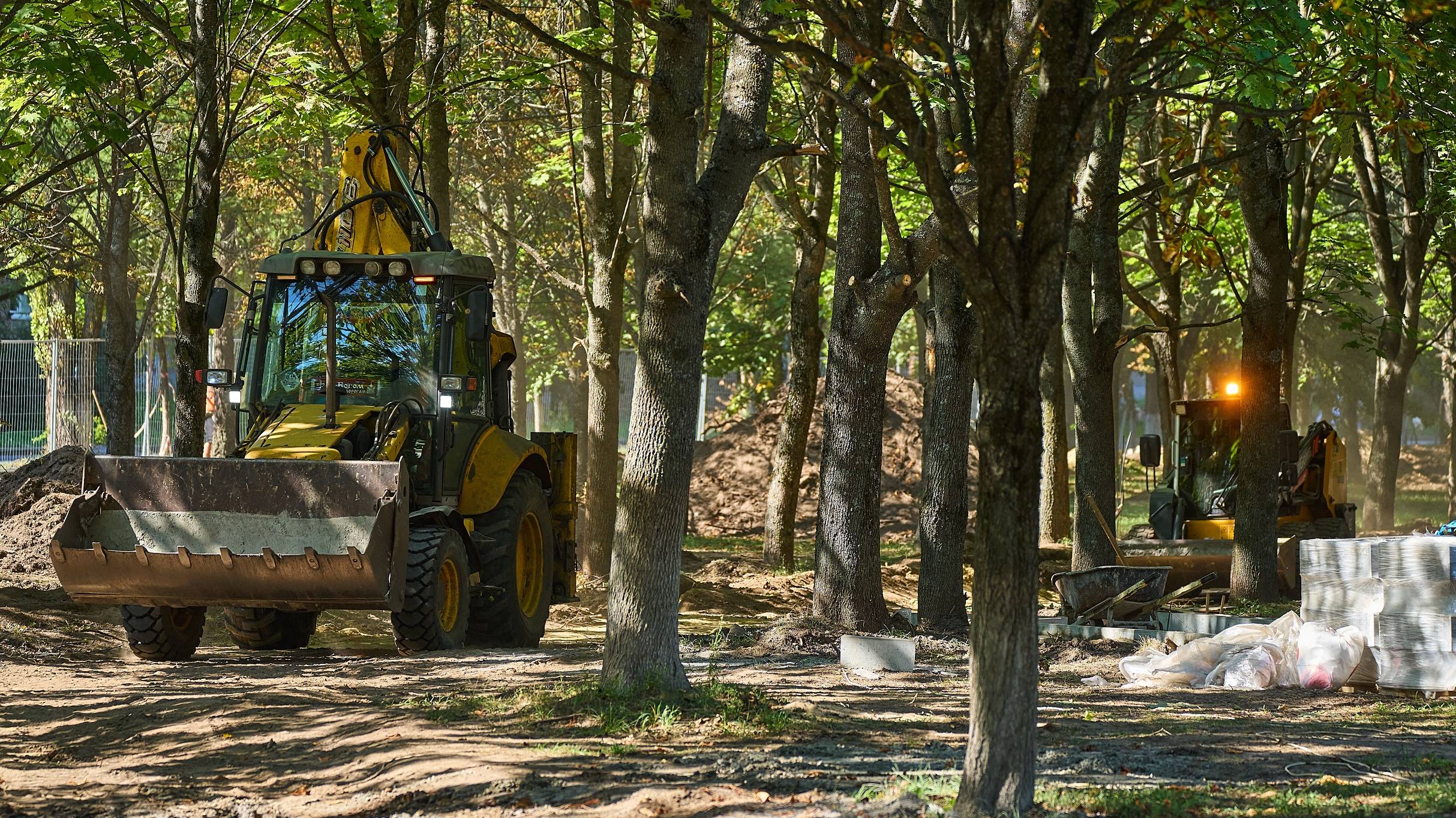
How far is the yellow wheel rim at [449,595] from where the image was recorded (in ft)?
35.4

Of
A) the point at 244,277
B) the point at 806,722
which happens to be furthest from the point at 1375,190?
the point at 244,277

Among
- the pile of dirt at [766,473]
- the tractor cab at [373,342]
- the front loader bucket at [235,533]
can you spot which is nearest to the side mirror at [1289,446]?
the pile of dirt at [766,473]

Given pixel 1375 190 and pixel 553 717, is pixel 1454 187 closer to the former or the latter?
pixel 1375 190

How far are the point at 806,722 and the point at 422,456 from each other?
4.51 m

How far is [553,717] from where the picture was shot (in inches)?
300

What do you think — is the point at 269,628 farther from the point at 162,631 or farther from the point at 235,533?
the point at 235,533

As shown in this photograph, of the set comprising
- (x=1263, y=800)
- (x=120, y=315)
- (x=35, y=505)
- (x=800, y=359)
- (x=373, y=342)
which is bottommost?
(x=1263, y=800)

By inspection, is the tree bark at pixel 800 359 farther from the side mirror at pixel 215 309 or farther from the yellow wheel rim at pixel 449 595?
the side mirror at pixel 215 309

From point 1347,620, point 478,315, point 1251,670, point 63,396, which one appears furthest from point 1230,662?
point 63,396

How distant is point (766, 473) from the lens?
27062 mm

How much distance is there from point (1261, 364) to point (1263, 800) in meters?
9.01

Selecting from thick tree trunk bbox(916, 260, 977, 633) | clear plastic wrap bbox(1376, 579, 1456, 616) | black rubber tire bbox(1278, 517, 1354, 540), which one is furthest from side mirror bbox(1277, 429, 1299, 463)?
clear plastic wrap bbox(1376, 579, 1456, 616)

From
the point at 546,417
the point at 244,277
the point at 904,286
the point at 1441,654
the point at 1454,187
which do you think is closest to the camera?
the point at 1441,654

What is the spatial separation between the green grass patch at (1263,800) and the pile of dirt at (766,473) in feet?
63.0
